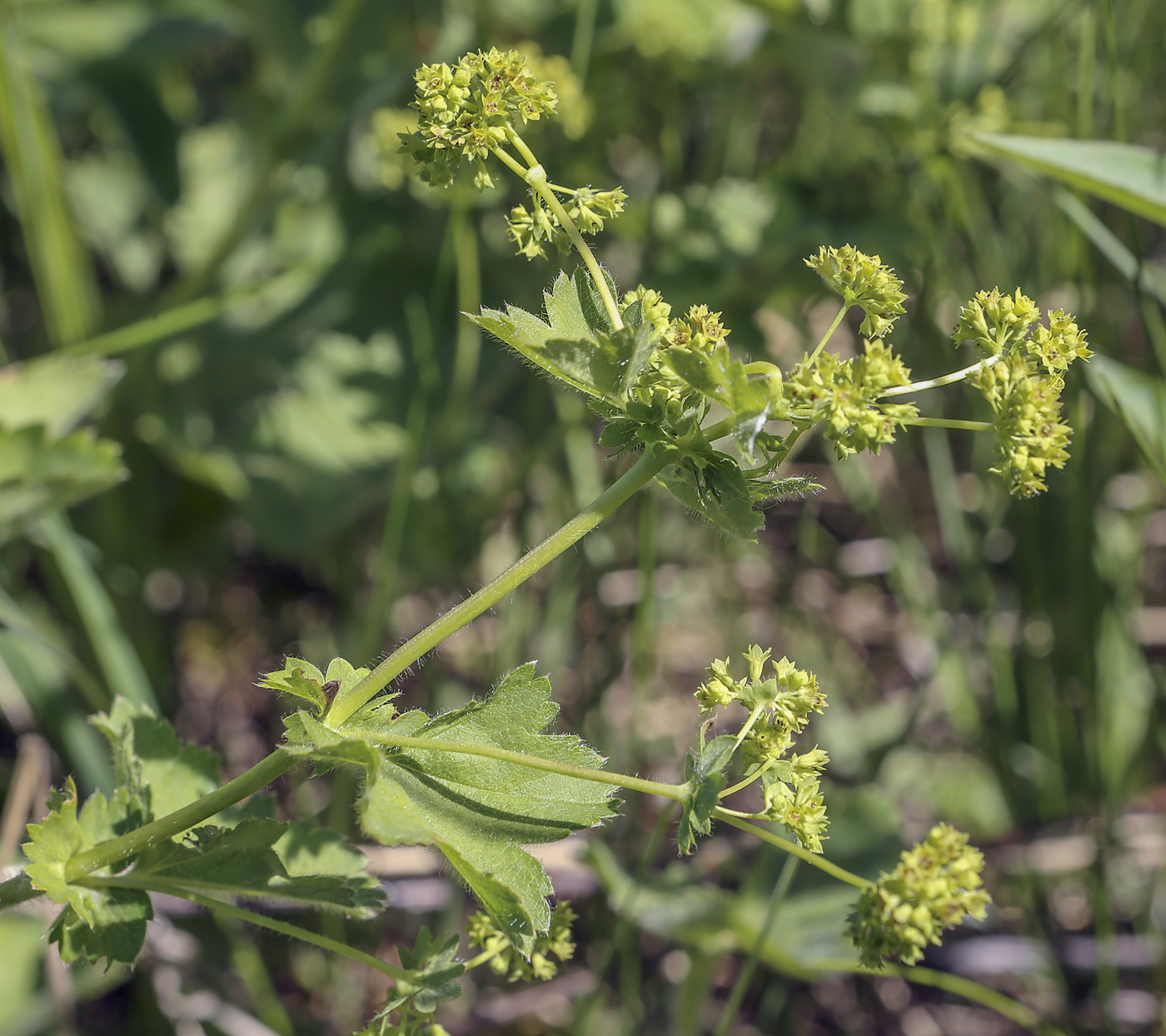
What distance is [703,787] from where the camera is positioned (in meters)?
1.18

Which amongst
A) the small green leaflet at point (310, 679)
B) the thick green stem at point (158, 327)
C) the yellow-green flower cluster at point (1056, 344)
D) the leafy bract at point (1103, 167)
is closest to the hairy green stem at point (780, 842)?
the small green leaflet at point (310, 679)

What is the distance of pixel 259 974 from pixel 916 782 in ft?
6.21

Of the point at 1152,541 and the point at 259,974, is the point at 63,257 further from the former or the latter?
the point at 1152,541

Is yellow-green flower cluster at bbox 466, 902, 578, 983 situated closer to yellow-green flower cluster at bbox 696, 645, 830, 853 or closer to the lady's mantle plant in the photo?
the lady's mantle plant

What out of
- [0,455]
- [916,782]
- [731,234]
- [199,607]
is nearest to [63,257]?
A: [0,455]

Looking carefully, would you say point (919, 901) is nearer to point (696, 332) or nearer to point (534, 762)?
point (534, 762)

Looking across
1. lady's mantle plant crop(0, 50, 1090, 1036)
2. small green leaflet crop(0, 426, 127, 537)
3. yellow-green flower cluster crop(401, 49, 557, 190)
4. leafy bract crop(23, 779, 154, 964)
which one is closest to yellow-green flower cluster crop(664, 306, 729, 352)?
lady's mantle plant crop(0, 50, 1090, 1036)

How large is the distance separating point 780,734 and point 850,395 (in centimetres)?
42

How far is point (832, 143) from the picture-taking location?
2.95 m

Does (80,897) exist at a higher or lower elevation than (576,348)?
lower

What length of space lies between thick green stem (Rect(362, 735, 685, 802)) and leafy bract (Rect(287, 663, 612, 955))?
0.14ft

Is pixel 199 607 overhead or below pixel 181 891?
below

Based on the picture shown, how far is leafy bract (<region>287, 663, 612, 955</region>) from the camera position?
1.22 m

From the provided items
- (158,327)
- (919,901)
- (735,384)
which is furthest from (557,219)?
(158,327)
